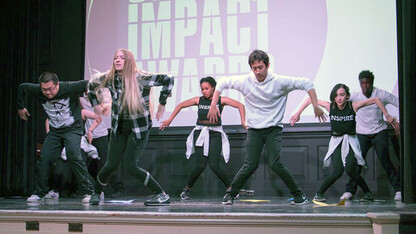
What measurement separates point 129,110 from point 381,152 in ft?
10.5

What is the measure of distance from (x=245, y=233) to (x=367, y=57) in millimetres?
3955

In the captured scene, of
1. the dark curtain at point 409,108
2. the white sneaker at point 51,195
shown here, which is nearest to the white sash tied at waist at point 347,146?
the dark curtain at point 409,108

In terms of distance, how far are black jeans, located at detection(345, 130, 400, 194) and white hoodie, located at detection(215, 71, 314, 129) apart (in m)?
1.82

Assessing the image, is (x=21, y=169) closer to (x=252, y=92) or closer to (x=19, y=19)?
(x=19, y=19)

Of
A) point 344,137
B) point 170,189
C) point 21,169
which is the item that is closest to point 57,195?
point 21,169

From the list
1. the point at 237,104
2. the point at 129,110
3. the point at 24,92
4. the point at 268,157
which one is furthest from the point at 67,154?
the point at 268,157

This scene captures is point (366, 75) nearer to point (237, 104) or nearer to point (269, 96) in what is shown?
point (237, 104)

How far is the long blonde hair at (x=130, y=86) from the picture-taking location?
14.7 feet

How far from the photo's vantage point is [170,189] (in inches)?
282

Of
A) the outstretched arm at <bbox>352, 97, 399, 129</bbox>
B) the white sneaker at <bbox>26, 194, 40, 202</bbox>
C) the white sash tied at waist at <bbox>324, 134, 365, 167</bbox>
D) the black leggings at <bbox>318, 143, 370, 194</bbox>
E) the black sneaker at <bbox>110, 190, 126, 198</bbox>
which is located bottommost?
the black sneaker at <bbox>110, 190, 126, 198</bbox>

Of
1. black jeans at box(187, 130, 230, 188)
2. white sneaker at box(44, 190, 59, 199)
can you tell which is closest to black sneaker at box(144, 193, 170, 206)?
black jeans at box(187, 130, 230, 188)

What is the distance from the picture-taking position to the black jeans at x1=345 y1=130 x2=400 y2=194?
5848 millimetres

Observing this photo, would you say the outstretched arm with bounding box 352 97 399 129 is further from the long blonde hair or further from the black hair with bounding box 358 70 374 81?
the long blonde hair

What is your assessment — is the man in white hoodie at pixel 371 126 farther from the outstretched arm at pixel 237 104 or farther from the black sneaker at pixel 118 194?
the black sneaker at pixel 118 194
